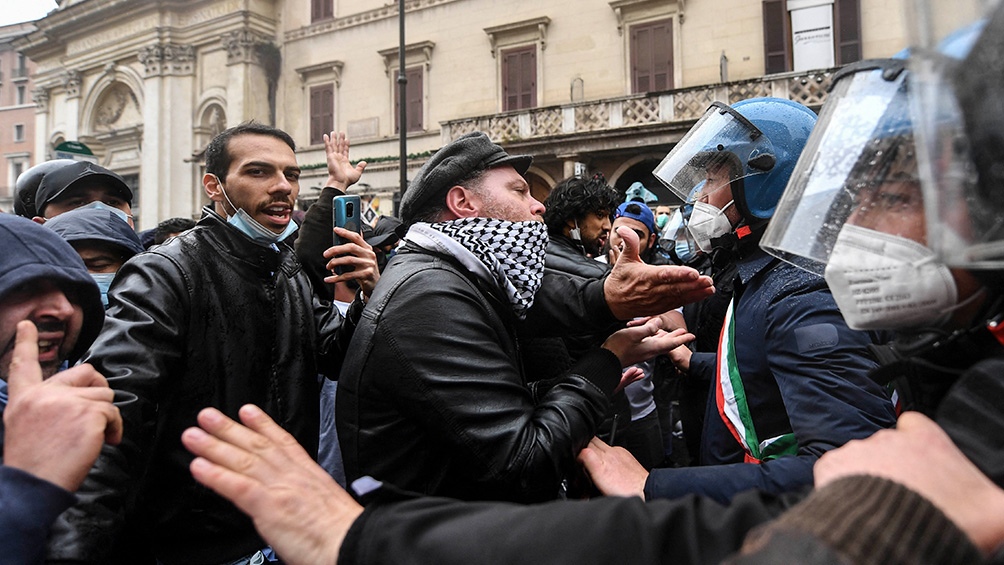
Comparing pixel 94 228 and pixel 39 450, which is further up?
pixel 94 228

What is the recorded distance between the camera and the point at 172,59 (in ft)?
81.9

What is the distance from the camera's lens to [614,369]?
2000 millimetres

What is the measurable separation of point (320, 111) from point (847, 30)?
15589 mm

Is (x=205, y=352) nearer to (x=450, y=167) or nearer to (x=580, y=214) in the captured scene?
(x=450, y=167)

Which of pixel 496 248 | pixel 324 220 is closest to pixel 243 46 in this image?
pixel 324 220

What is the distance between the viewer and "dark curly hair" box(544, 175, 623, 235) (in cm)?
413

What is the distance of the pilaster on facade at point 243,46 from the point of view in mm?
23062

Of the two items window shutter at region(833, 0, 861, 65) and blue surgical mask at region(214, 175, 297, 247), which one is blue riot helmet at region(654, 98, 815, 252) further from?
window shutter at region(833, 0, 861, 65)

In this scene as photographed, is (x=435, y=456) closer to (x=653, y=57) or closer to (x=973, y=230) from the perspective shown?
(x=973, y=230)

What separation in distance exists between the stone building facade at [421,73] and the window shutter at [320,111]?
0.18 feet


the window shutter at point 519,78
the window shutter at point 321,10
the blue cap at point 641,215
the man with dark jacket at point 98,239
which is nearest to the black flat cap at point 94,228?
the man with dark jacket at point 98,239

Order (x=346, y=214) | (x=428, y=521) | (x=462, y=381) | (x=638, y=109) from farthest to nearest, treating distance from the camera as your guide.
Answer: (x=638, y=109) < (x=346, y=214) < (x=462, y=381) < (x=428, y=521)

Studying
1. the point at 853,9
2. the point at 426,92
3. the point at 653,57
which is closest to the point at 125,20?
the point at 426,92

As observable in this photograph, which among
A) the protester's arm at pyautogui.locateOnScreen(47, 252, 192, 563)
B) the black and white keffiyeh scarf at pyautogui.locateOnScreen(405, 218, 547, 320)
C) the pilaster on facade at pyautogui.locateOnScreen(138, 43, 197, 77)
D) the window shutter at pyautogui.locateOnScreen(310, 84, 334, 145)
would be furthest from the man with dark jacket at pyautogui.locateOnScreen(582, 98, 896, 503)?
the pilaster on facade at pyautogui.locateOnScreen(138, 43, 197, 77)
